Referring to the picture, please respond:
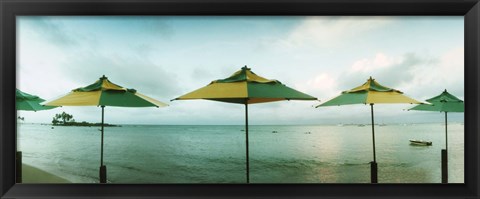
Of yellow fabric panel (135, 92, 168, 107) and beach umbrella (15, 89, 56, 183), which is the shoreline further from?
yellow fabric panel (135, 92, 168, 107)

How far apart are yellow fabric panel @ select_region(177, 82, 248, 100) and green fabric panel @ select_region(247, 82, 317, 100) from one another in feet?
0.22

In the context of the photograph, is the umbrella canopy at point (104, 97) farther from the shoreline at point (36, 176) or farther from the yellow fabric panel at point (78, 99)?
the shoreline at point (36, 176)

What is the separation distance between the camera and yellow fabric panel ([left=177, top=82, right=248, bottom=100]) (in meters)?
2.68

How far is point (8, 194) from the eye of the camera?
101 inches

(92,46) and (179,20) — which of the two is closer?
(179,20)

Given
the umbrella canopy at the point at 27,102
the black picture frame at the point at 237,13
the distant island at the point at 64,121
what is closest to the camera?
the black picture frame at the point at 237,13

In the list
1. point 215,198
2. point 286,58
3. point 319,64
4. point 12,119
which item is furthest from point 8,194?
point 319,64

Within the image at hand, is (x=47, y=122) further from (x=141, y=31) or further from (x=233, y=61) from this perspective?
(x=233, y=61)

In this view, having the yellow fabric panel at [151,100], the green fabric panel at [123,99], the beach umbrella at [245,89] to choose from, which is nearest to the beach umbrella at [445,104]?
the beach umbrella at [245,89]

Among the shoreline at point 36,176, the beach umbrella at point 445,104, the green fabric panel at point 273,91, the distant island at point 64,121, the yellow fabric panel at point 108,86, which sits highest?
the yellow fabric panel at point 108,86

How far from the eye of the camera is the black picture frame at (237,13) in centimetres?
246

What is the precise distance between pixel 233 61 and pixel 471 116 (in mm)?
2044

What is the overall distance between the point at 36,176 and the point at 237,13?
2.23 m

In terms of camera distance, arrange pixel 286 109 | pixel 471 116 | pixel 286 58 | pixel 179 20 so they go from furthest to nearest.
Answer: pixel 286 109 → pixel 286 58 → pixel 179 20 → pixel 471 116
